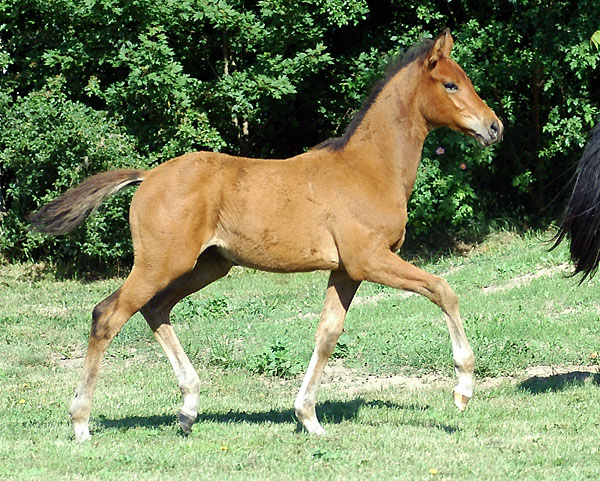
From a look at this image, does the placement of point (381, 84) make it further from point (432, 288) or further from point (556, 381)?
point (556, 381)

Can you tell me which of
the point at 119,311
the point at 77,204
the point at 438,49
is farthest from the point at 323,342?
the point at 438,49

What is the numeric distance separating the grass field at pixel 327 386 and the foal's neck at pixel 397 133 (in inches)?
72.1

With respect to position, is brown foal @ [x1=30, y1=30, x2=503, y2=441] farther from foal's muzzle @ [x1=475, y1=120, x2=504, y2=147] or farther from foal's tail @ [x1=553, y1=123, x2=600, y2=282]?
foal's tail @ [x1=553, y1=123, x2=600, y2=282]

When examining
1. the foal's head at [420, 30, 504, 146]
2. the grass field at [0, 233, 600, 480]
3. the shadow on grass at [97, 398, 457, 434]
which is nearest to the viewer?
the grass field at [0, 233, 600, 480]

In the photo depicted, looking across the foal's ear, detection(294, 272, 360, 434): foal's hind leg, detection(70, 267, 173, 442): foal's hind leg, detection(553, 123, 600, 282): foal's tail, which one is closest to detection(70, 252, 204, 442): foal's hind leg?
detection(70, 267, 173, 442): foal's hind leg

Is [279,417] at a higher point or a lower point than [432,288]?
lower

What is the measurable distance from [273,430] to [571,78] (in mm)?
11329

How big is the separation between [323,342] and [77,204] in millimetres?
1947

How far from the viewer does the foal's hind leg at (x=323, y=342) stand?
20.9 feet

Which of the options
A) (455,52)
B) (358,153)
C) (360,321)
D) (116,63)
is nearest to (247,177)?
(358,153)

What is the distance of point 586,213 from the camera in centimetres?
757

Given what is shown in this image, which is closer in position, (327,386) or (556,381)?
(556,381)

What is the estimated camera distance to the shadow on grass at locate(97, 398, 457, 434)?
6738 millimetres

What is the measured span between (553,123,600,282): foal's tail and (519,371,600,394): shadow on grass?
3.17ft
